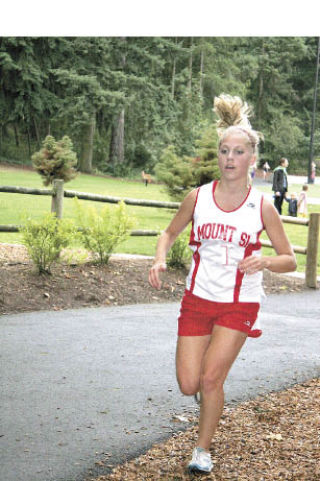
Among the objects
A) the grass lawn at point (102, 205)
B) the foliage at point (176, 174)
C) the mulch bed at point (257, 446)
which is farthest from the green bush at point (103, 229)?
the foliage at point (176, 174)

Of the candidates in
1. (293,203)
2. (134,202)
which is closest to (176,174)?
(134,202)

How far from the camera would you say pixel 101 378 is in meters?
4.91

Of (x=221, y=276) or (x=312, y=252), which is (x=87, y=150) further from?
(x=221, y=276)

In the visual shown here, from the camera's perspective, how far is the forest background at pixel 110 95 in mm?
31047

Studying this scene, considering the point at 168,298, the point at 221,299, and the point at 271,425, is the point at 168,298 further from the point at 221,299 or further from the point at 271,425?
the point at 221,299

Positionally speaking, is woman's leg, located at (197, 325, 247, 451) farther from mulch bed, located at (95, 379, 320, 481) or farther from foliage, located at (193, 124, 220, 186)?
foliage, located at (193, 124, 220, 186)

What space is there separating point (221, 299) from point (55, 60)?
30285 millimetres

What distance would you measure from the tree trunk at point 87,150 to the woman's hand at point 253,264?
96.6 ft

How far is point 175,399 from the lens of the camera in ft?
14.6

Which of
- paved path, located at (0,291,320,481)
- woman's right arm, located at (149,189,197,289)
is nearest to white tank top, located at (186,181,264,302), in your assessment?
woman's right arm, located at (149,189,197,289)

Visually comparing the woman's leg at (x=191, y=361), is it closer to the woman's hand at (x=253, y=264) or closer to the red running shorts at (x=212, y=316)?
the red running shorts at (x=212, y=316)
